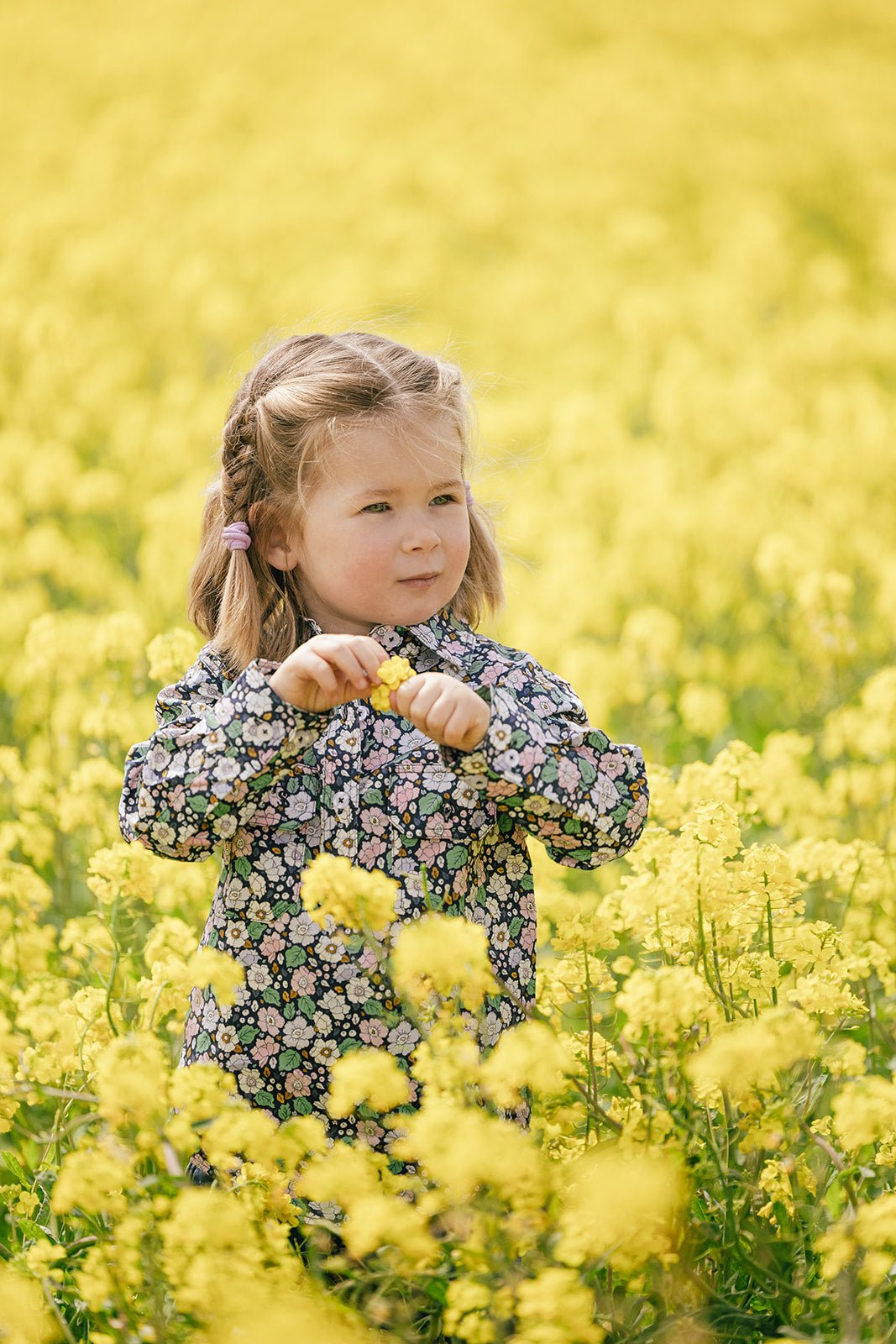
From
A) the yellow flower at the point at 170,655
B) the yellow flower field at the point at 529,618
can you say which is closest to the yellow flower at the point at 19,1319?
the yellow flower field at the point at 529,618

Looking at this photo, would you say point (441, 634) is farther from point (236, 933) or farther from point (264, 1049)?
point (264, 1049)

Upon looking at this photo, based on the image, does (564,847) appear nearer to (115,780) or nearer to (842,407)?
(115,780)

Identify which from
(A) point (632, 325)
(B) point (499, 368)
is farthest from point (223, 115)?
(A) point (632, 325)

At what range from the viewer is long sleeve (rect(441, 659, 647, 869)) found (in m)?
1.90

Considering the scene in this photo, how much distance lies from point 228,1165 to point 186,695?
772mm

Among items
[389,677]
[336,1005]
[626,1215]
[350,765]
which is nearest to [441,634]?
[350,765]

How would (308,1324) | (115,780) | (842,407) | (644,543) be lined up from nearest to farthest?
(308,1324) < (115,780) < (644,543) < (842,407)

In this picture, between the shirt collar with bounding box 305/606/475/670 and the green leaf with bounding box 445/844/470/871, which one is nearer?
the green leaf with bounding box 445/844/470/871

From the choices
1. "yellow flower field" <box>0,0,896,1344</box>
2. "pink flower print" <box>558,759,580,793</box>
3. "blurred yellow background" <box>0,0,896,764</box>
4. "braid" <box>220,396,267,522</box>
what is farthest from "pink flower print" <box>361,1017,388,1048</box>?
"blurred yellow background" <box>0,0,896,764</box>

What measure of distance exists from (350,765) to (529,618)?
2.69 metres

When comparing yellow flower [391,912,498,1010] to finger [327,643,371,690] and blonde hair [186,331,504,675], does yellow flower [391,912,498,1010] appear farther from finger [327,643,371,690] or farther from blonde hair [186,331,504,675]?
blonde hair [186,331,504,675]

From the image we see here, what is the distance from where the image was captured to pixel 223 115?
42.4ft

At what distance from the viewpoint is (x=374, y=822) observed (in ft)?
6.87

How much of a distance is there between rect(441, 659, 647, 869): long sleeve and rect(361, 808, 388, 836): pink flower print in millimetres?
173
